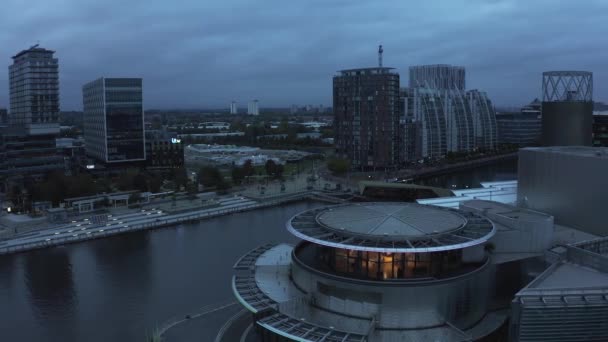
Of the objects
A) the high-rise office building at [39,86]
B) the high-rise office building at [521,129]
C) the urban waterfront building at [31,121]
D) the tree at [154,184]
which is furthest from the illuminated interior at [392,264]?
the high-rise office building at [521,129]

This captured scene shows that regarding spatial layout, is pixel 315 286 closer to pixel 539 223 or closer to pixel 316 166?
pixel 539 223

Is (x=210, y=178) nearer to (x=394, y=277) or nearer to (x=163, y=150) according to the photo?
(x=163, y=150)

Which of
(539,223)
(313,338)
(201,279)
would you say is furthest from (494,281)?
(201,279)

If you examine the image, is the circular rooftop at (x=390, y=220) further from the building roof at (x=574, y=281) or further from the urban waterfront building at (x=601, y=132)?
the urban waterfront building at (x=601, y=132)

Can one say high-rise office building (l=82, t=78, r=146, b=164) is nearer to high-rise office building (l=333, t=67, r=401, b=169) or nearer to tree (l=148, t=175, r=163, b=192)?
tree (l=148, t=175, r=163, b=192)

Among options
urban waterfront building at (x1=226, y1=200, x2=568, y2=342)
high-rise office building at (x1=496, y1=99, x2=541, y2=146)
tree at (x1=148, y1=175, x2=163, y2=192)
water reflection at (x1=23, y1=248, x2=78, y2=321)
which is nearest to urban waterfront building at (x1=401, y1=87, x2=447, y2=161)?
high-rise office building at (x1=496, y1=99, x2=541, y2=146)

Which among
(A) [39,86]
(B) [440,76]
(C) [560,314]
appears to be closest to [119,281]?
(C) [560,314]
